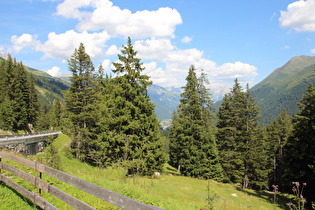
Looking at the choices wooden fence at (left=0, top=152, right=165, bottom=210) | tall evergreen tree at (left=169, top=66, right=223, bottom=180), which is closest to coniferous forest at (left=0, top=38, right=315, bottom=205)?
tall evergreen tree at (left=169, top=66, right=223, bottom=180)

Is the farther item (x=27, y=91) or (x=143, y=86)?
(x=27, y=91)

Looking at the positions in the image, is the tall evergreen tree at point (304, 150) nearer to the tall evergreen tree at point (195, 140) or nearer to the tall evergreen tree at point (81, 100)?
the tall evergreen tree at point (195, 140)

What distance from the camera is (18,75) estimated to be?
165 feet

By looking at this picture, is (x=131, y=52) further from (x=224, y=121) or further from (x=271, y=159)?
(x=271, y=159)

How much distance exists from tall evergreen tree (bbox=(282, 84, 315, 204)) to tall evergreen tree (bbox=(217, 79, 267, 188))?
30.4ft

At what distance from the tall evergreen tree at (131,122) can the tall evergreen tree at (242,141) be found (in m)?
16.5

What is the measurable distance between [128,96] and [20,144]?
66.2ft

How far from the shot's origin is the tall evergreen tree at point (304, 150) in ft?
63.6

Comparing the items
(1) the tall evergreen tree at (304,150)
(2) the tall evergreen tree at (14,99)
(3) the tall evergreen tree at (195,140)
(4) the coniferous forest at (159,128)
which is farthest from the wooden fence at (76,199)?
(2) the tall evergreen tree at (14,99)

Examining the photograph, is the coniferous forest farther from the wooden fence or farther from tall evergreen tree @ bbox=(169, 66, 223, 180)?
the wooden fence

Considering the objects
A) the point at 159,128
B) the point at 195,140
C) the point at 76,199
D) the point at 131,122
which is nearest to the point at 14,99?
Result: the point at 159,128

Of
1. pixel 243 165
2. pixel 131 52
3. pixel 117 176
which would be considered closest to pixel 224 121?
pixel 243 165

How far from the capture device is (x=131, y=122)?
20.1 meters

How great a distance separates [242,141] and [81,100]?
26.1 m
